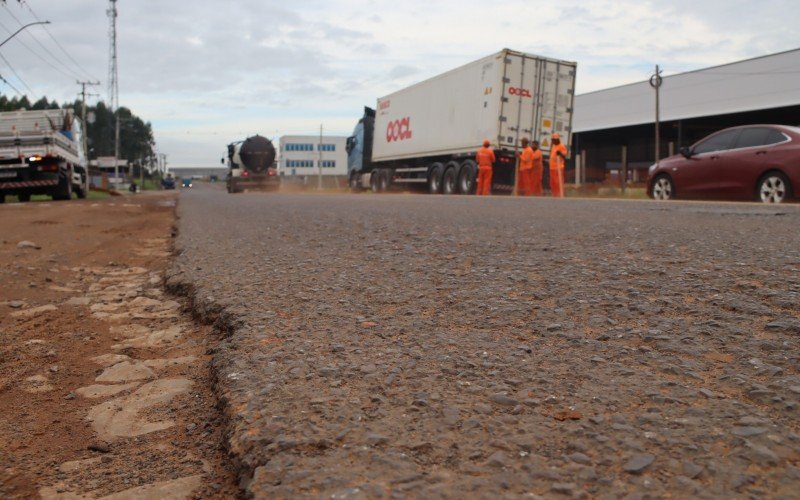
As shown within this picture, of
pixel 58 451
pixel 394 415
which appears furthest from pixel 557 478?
pixel 58 451

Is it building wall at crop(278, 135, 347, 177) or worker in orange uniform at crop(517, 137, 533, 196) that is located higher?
building wall at crop(278, 135, 347, 177)

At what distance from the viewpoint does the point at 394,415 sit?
1.83 meters

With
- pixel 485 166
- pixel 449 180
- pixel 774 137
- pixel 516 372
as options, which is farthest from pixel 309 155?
pixel 516 372

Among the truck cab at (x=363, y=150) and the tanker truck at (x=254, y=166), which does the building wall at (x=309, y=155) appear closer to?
the tanker truck at (x=254, y=166)

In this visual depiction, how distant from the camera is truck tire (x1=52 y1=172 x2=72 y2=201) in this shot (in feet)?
67.6

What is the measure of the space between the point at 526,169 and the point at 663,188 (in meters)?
5.24

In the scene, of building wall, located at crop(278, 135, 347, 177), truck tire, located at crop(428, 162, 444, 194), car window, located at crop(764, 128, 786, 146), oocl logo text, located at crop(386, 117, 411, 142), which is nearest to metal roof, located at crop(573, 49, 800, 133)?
oocl logo text, located at crop(386, 117, 411, 142)

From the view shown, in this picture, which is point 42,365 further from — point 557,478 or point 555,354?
point 557,478

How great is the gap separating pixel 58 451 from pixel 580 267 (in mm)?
2882

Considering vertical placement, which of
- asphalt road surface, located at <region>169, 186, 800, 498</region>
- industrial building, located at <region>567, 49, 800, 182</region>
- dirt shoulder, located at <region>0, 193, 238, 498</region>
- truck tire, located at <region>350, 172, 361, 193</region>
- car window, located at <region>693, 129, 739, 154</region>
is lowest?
dirt shoulder, located at <region>0, 193, 238, 498</region>

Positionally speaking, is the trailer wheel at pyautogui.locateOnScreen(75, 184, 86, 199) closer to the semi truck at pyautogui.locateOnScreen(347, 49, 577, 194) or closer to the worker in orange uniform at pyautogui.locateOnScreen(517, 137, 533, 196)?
the semi truck at pyautogui.locateOnScreen(347, 49, 577, 194)

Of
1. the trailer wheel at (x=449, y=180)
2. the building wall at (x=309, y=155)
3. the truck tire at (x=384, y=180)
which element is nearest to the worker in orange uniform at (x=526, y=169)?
the trailer wheel at (x=449, y=180)

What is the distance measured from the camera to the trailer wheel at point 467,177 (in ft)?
68.6

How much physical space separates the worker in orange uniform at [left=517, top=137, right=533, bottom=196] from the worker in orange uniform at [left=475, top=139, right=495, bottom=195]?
0.91 m
